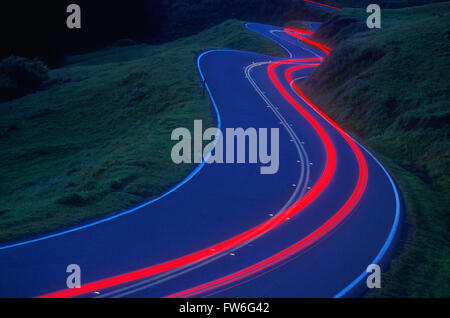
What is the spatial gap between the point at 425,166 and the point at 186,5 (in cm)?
7822

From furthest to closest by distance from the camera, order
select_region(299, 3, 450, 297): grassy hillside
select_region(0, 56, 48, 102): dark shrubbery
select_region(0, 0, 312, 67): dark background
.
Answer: select_region(0, 0, 312, 67): dark background
select_region(0, 56, 48, 102): dark shrubbery
select_region(299, 3, 450, 297): grassy hillside

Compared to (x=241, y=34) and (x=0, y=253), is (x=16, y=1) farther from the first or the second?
(x=0, y=253)

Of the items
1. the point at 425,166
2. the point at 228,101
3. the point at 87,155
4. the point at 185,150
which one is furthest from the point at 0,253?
the point at 228,101

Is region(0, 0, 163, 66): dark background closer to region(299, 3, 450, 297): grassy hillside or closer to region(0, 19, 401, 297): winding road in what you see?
region(299, 3, 450, 297): grassy hillside

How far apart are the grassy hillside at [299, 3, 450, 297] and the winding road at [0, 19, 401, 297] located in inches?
29.8

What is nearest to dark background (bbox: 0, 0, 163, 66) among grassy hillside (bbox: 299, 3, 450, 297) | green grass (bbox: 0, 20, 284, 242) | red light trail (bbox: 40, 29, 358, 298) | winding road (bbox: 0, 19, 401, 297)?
green grass (bbox: 0, 20, 284, 242)

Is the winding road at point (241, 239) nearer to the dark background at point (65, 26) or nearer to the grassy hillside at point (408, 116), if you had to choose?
the grassy hillside at point (408, 116)

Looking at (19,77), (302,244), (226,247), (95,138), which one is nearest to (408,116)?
(302,244)

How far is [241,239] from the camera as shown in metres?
12.9

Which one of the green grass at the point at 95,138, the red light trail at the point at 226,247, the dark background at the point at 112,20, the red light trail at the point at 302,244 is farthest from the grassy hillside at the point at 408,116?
the dark background at the point at 112,20

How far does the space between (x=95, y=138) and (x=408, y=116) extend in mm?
18360

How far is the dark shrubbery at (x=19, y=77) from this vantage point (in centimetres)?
4497

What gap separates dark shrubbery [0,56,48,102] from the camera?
44969 millimetres

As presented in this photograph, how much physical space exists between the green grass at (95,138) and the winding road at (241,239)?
4.28 feet
